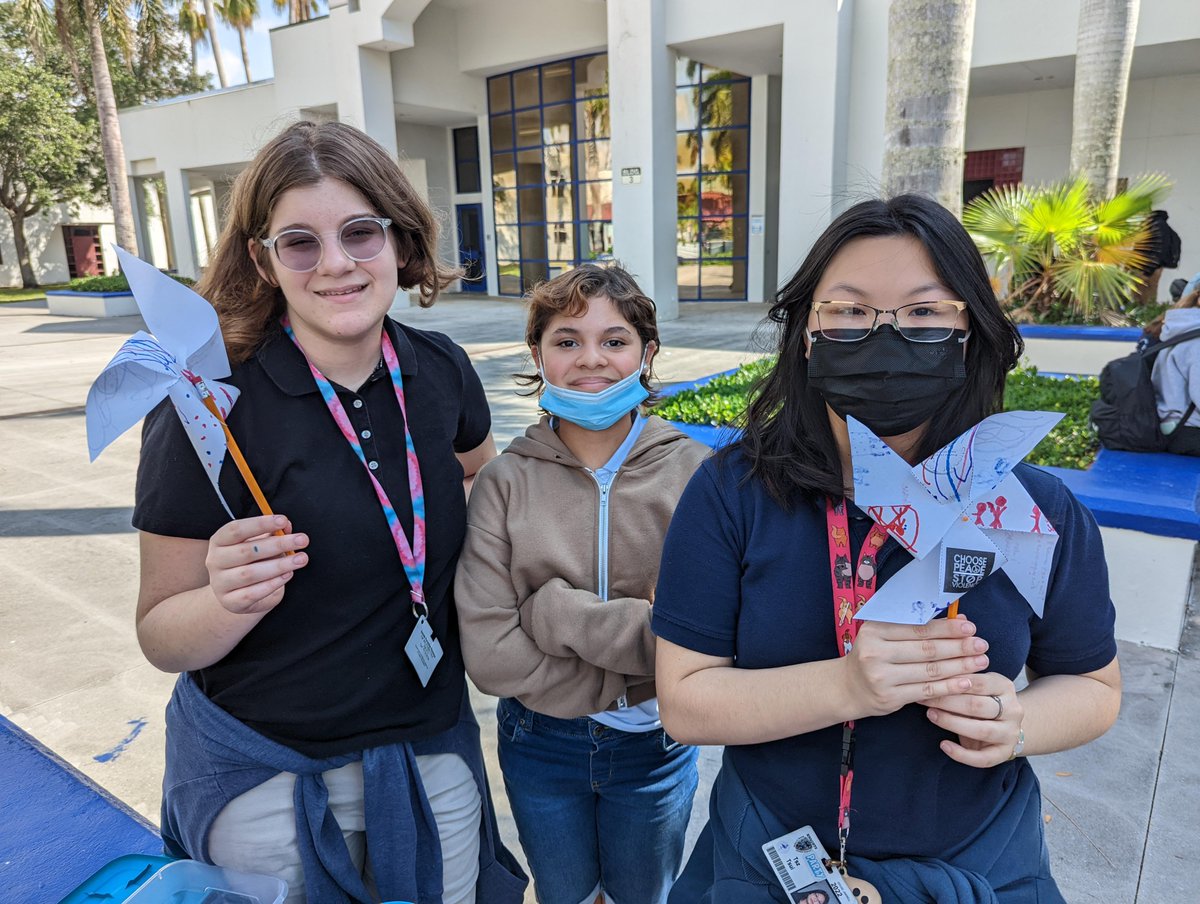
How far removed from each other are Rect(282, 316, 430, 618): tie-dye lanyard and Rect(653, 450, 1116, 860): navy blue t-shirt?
0.53 metres

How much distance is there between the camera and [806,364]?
1445mm

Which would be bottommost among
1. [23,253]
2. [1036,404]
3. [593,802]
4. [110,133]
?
[593,802]

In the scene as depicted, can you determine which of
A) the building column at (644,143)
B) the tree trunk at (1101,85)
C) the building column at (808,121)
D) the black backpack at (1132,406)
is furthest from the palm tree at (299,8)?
the black backpack at (1132,406)

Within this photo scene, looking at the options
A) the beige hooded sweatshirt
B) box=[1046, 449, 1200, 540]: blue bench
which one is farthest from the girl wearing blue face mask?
box=[1046, 449, 1200, 540]: blue bench

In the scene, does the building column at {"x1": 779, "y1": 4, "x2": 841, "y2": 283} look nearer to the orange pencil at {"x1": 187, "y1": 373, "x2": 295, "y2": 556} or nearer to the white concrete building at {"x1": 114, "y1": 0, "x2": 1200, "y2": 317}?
the white concrete building at {"x1": 114, "y1": 0, "x2": 1200, "y2": 317}

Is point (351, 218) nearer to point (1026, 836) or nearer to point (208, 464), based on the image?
point (208, 464)

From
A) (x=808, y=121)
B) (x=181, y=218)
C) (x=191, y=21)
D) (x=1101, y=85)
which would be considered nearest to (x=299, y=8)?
(x=191, y=21)

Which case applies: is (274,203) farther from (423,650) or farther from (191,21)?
(191,21)

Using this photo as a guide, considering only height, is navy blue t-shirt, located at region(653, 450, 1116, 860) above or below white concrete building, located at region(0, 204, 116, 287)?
below

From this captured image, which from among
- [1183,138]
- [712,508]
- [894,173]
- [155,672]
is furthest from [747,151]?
[712,508]

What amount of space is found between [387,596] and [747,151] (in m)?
18.9

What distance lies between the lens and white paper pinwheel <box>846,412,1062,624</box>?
1.04 metres

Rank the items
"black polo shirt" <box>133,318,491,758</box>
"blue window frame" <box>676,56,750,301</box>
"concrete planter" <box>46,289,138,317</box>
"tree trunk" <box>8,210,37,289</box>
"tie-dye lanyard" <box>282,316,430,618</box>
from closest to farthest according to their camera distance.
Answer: "black polo shirt" <box>133,318,491,758</box>, "tie-dye lanyard" <box>282,316,430,618</box>, "blue window frame" <box>676,56,750,301</box>, "concrete planter" <box>46,289,138,317</box>, "tree trunk" <box>8,210,37,289</box>

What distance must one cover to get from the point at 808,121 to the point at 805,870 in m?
14.3
